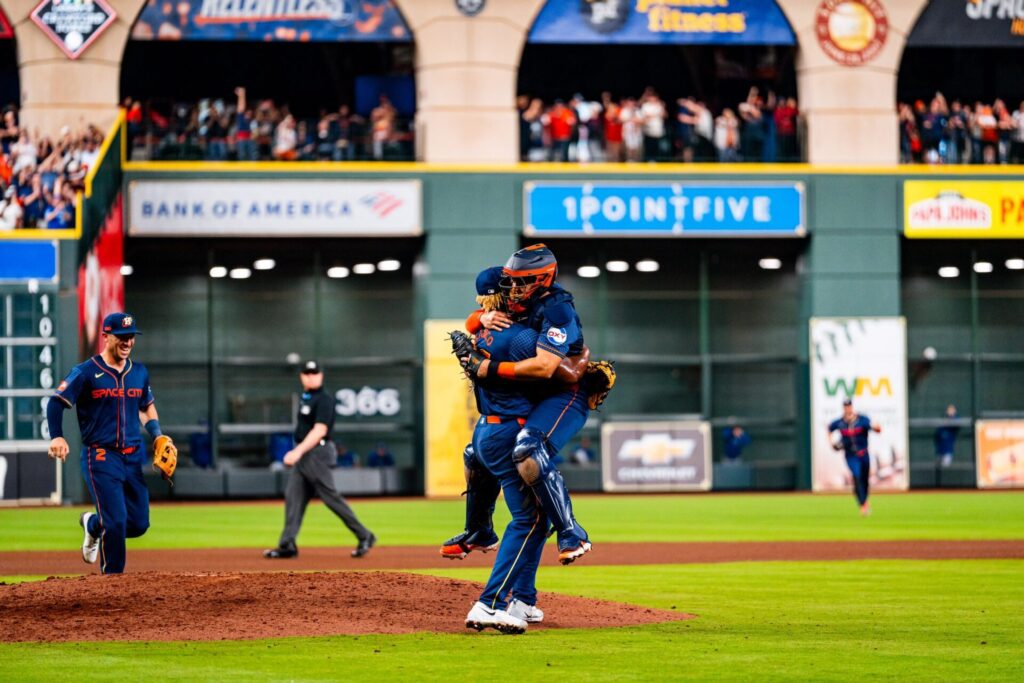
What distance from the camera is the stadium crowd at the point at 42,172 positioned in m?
30.8

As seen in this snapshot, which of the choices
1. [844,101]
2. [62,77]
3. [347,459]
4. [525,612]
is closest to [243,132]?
[62,77]

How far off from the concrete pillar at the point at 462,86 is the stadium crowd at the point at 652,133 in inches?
29.9

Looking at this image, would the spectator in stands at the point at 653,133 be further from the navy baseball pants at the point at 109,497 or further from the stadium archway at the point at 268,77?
the navy baseball pants at the point at 109,497

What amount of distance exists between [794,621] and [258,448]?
1017 inches

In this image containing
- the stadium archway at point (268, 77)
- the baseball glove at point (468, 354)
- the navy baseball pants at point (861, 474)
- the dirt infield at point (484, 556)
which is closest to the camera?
the baseball glove at point (468, 354)

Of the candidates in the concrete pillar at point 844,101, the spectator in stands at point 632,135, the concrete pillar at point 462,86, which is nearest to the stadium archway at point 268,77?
the concrete pillar at point 462,86

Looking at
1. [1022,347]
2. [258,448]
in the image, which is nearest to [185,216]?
[258,448]

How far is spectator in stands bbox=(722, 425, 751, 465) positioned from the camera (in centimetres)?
3753

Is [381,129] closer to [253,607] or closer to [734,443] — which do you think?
[734,443]

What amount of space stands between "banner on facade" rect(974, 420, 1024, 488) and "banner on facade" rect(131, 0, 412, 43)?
1578 cm

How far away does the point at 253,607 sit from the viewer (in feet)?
36.4

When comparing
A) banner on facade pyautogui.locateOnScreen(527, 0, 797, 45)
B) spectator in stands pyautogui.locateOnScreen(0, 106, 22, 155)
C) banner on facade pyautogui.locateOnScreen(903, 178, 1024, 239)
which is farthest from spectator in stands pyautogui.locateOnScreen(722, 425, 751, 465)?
spectator in stands pyautogui.locateOnScreen(0, 106, 22, 155)

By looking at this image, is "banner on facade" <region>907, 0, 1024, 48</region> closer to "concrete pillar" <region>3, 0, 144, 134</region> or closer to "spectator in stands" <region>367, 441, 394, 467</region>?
"spectator in stands" <region>367, 441, 394, 467</region>

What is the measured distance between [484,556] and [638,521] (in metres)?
7.06
